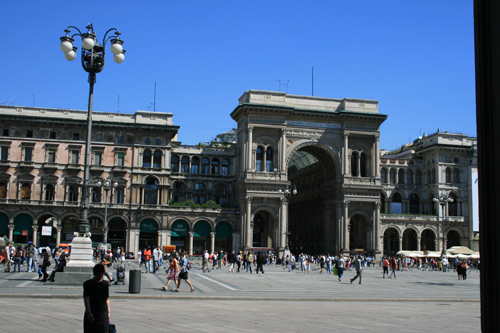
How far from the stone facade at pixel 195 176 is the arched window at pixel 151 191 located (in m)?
0.14

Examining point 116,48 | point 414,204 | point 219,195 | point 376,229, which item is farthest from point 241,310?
point 414,204

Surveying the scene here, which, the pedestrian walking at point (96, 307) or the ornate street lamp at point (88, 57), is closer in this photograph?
the pedestrian walking at point (96, 307)

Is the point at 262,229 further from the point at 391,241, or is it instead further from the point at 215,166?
the point at 391,241

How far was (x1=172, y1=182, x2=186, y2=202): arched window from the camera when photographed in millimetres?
75375

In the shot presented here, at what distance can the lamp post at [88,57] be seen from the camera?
2261cm

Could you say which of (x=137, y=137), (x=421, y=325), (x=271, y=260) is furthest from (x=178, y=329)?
(x=137, y=137)

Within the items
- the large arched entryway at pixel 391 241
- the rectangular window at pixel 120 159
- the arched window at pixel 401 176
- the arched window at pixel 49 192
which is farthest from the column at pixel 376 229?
the arched window at pixel 49 192

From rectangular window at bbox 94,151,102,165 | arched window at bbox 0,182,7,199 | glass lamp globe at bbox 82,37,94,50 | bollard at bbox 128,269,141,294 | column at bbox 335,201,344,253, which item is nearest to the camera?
bollard at bbox 128,269,141,294

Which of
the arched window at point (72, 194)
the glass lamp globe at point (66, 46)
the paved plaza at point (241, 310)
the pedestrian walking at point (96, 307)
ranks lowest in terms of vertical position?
the paved plaza at point (241, 310)

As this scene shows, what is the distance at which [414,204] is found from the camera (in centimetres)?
8469

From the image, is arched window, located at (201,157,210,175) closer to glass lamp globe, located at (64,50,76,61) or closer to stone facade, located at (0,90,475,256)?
stone facade, located at (0,90,475,256)

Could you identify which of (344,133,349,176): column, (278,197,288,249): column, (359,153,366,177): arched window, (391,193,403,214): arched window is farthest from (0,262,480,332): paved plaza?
(391,193,403,214): arched window

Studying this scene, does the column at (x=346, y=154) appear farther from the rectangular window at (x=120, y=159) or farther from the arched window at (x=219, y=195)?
the rectangular window at (x=120, y=159)

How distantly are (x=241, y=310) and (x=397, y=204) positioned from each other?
70.5 metres
